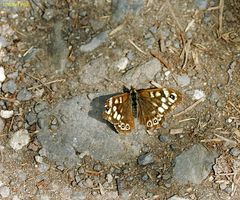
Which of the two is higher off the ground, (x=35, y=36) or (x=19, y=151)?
(x=35, y=36)

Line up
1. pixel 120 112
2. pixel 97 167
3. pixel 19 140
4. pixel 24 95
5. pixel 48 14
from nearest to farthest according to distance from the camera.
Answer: pixel 120 112 < pixel 97 167 < pixel 19 140 < pixel 24 95 < pixel 48 14

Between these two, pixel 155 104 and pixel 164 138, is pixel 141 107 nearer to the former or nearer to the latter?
pixel 155 104

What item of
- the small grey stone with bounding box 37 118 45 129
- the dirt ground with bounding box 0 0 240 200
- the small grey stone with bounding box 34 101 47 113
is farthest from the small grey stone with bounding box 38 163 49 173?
the small grey stone with bounding box 34 101 47 113

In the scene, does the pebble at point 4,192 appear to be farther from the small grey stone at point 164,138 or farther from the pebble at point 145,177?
the small grey stone at point 164,138

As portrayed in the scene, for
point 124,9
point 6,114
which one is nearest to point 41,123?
point 6,114

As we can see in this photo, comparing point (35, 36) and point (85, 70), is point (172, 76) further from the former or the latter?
point (35, 36)

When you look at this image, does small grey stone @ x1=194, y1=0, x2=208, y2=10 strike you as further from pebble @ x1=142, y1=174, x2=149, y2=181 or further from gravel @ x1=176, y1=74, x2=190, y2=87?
pebble @ x1=142, y1=174, x2=149, y2=181

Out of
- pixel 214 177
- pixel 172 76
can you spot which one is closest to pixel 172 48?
pixel 172 76
